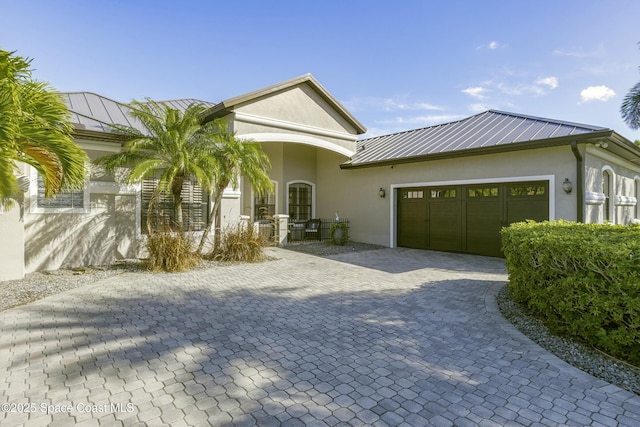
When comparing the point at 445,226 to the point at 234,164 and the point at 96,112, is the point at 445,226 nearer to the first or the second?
the point at 234,164

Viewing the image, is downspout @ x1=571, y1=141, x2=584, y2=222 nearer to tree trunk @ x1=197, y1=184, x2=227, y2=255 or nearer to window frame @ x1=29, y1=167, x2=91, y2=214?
tree trunk @ x1=197, y1=184, x2=227, y2=255

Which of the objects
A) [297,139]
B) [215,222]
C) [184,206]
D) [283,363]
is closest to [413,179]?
[297,139]

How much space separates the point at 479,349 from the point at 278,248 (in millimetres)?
10036

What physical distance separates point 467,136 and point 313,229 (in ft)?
25.7

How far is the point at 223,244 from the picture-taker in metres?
10.2

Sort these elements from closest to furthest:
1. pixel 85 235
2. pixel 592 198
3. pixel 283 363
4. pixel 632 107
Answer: pixel 283 363 → pixel 85 235 → pixel 592 198 → pixel 632 107

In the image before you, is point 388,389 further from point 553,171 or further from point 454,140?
point 454,140

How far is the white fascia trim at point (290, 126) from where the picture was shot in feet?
37.1

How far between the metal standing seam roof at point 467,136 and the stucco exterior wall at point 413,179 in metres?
0.50

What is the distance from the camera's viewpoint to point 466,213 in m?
11.7

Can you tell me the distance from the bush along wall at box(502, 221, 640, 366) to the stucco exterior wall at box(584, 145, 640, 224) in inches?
202

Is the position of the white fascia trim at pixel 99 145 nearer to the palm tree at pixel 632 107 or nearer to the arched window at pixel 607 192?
the palm tree at pixel 632 107

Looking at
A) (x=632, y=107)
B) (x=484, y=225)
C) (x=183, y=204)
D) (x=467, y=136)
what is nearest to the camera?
(x=632, y=107)

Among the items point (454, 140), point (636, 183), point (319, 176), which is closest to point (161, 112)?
point (319, 176)
